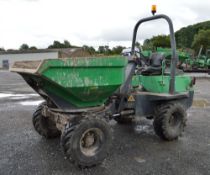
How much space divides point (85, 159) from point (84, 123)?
0.50 metres

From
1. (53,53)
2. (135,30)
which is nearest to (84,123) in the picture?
(135,30)

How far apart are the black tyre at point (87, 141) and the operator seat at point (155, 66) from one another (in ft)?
5.49

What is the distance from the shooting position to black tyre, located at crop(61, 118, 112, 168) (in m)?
3.63

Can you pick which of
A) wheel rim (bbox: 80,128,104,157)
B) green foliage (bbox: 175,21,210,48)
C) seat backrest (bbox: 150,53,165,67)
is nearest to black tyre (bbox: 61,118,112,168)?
wheel rim (bbox: 80,128,104,157)

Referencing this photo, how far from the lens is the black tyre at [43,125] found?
15.7 feet

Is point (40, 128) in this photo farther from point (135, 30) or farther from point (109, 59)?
point (135, 30)

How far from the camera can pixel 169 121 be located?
16.3ft

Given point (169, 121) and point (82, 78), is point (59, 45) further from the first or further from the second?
point (82, 78)

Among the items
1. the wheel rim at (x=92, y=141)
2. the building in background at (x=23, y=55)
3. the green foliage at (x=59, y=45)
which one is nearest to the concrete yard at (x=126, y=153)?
the wheel rim at (x=92, y=141)

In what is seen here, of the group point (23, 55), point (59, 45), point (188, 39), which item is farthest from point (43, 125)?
point (59, 45)

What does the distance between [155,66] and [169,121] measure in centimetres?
106

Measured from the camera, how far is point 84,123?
369 centimetres

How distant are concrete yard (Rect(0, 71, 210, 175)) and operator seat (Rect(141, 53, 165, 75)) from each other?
1.23 meters

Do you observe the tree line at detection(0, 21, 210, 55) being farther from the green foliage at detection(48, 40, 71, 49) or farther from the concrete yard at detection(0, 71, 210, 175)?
the concrete yard at detection(0, 71, 210, 175)
